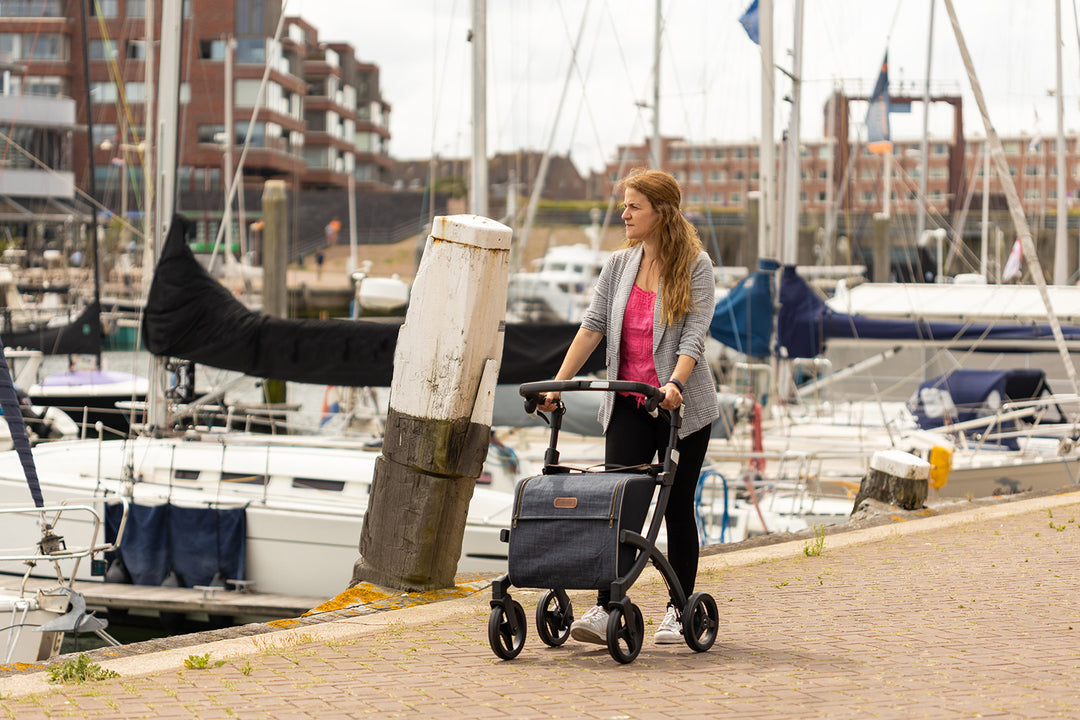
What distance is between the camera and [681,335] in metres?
5.23

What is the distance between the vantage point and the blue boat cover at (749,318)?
17125mm

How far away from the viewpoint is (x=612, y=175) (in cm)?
11294

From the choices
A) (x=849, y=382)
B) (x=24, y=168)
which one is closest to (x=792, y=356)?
(x=849, y=382)

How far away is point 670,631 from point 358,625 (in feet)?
4.71

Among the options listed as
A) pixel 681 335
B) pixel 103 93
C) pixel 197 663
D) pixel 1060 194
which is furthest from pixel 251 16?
pixel 197 663

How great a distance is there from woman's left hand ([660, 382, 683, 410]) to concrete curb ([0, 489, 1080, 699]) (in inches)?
64.3

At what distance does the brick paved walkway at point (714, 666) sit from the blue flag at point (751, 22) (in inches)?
528

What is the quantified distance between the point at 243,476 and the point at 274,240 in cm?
1534

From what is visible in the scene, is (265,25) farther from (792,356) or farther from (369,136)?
(792,356)

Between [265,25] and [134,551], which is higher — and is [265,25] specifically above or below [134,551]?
above

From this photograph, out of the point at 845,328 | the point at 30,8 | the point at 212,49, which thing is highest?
the point at 30,8

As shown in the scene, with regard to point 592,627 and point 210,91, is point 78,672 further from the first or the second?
point 210,91

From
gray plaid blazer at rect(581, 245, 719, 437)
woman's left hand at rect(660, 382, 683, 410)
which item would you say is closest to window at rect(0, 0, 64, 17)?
gray plaid blazer at rect(581, 245, 719, 437)

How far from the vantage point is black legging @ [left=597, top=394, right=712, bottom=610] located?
5.22 meters
